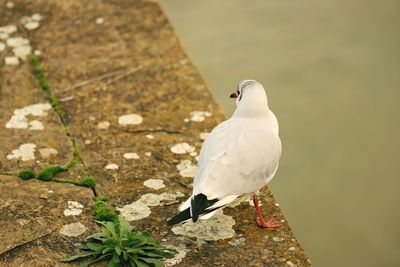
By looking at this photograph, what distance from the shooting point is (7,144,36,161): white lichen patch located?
11.0ft

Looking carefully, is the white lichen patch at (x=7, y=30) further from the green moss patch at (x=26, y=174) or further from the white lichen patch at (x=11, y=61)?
the green moss patch at (x=26, y=174)

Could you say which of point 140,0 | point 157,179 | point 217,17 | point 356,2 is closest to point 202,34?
point 217,17

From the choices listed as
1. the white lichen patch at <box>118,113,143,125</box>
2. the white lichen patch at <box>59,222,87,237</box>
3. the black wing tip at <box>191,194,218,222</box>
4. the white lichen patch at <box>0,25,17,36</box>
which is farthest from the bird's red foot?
the white lichen patch at <box>0,25,17,36</box>

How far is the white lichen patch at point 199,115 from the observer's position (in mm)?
3668

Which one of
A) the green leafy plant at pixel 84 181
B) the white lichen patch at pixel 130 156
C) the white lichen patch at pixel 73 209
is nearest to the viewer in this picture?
the white lichen patch at pixel 73 209

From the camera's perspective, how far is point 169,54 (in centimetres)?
420

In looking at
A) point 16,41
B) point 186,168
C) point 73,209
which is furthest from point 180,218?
point 16,41

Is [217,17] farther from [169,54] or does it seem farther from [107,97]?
[107,97]

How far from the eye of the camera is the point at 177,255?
276 cm

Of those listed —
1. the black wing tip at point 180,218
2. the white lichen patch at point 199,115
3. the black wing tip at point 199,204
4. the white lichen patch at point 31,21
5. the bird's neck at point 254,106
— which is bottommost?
the white lichen patch at point 31,21

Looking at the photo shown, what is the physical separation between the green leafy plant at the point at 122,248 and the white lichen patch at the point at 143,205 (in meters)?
0.19

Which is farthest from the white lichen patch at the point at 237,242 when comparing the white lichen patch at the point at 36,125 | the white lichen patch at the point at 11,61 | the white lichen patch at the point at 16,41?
the white lichen patch at the point at 16,41

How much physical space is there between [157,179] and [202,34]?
8.37 feet

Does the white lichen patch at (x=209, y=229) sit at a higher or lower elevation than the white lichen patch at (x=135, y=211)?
higher
